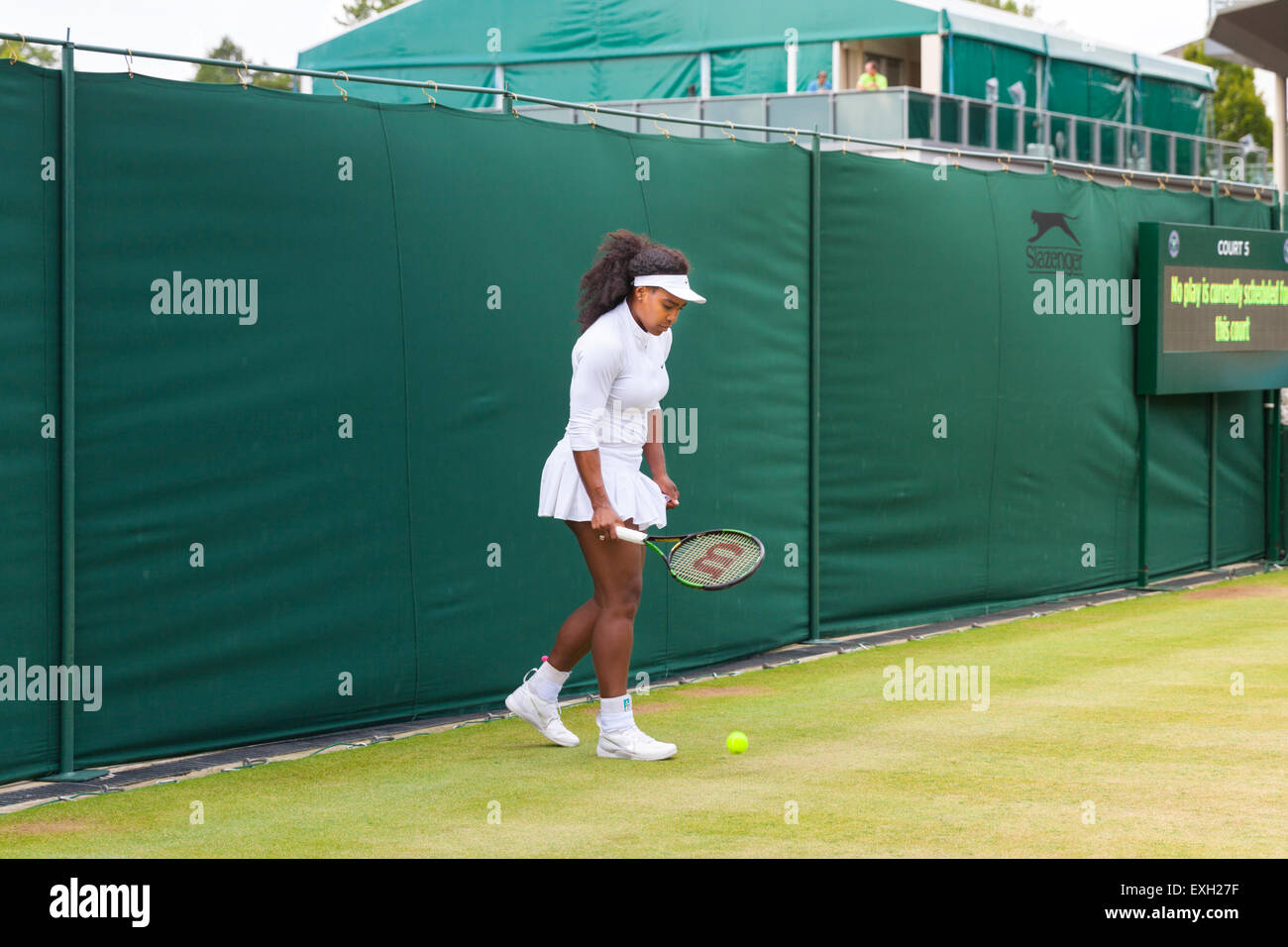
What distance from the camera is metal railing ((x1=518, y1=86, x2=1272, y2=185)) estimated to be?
85.4 feet

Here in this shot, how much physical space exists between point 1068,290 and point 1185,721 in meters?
5.21

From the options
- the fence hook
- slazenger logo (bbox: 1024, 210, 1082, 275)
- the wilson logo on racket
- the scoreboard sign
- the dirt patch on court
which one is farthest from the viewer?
the scoreboard sign

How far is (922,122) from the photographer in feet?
86.5

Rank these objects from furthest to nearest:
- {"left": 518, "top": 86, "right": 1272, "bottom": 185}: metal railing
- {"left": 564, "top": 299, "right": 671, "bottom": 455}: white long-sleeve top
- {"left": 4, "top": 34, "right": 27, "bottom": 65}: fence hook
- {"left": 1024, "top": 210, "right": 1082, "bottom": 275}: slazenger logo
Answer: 1. {"left": 518, "top": 86, "right": 1272, "bottom": 185}: metal railing
2. {"left": 1024, "top": 210, "right": 1082, "bottom": 275}: slazenger logo
3. {"left": 564, "top": 299, "right": 671, "bottom": 455}: white long-sleeve top
4. {"left": 4, "top": 34, "right": 27, "bottom": 65}: fence hook

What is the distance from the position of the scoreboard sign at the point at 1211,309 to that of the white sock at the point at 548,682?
7136 mm

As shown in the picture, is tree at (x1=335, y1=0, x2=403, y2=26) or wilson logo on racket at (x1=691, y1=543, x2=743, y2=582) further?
tree at (x1=335, y1=0, x2=403, y2=26)

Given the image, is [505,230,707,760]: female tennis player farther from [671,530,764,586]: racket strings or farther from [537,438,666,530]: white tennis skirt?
[671,530,764,586]: racket strings

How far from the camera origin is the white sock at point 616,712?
6.77 m

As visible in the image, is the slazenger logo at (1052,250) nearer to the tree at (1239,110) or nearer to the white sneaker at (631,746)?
the white sneaker at (631,746)
